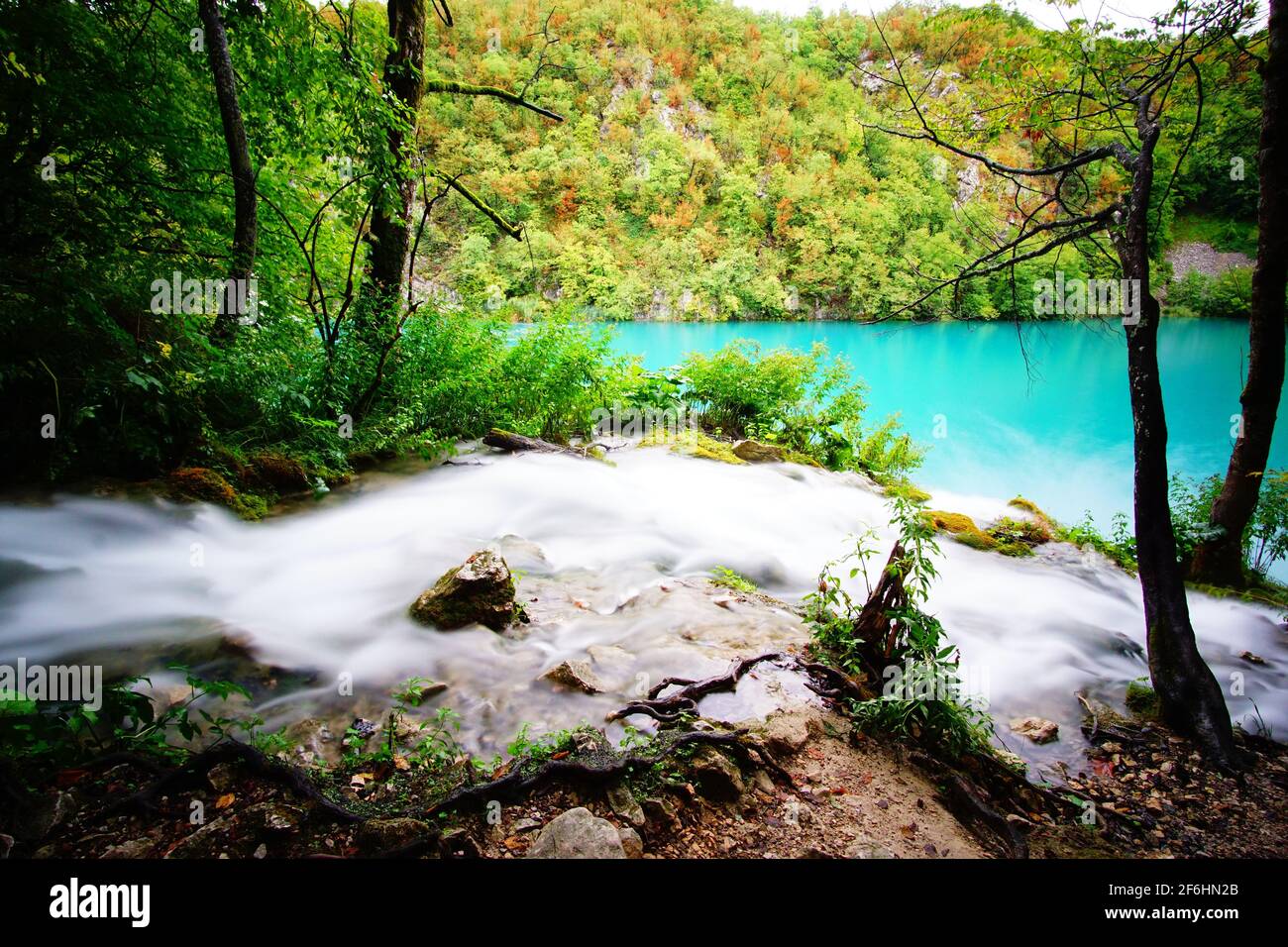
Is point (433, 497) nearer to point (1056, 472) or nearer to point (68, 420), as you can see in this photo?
point (68, 420)

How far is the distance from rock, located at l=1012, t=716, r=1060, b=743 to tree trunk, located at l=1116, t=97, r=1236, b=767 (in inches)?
33.7

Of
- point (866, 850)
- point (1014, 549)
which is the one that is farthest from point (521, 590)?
point (1014, 549)

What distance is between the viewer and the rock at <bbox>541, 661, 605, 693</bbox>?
324cm

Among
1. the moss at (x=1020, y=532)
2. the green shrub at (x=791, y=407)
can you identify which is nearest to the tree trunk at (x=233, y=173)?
the green shrub at (x=791, y=407)

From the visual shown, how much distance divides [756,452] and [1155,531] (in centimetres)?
600

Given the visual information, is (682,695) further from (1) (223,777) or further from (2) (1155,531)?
(2) (1155,531)

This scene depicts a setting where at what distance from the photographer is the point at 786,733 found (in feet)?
9.61

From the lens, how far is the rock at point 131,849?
70.7 inches

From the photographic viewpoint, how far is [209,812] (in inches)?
79.5

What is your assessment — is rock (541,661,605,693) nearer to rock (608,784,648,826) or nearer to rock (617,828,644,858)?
rock (608,784,648,826)

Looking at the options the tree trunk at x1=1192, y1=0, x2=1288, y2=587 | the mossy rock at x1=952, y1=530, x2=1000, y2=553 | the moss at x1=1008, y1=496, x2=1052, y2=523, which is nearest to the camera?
the tree trunk at x1=1192, y1=0, x2=1288, y2=587

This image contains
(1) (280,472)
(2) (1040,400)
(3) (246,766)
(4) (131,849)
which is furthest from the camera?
(2) (1040,400)

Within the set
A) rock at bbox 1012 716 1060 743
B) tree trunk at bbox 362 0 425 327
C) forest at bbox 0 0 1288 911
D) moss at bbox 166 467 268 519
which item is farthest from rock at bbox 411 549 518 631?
tree trunk at bbox 362 0 425 327

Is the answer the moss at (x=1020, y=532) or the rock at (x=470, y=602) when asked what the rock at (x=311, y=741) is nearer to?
the rock at (x=470, y=602)
